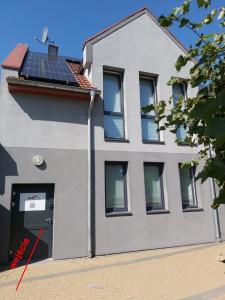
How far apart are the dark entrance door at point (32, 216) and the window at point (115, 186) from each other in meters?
1.90

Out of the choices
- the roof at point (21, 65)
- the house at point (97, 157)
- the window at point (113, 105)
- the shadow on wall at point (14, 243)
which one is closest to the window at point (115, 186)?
the house at point (97, 157)

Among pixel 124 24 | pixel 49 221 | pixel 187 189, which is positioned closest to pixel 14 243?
pixel 49 221

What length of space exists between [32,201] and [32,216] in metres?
0.44

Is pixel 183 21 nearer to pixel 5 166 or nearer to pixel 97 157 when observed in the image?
pixel 5 166

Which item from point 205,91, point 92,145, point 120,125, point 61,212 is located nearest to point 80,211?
point 61,212

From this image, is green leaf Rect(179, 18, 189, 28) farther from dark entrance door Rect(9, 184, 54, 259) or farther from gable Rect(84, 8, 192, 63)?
gable Rect(84, 8, 192, 63)

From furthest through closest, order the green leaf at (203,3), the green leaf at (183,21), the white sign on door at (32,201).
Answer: the white sign on door at (32,201) → the green leaf at (183,21) → the green leaf at (203,3)

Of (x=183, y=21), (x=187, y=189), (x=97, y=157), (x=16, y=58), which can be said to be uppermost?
(x=16, y=58)

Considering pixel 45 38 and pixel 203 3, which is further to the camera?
pixel 45 38

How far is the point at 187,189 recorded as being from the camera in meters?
10.5

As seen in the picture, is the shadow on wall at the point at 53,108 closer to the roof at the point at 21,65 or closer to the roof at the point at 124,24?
the roof at the point at 21,65

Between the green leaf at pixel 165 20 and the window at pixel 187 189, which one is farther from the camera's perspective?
the window at pixel 187 189

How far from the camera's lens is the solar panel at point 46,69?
29.5ft

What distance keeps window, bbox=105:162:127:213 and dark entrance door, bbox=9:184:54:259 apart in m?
1.90
